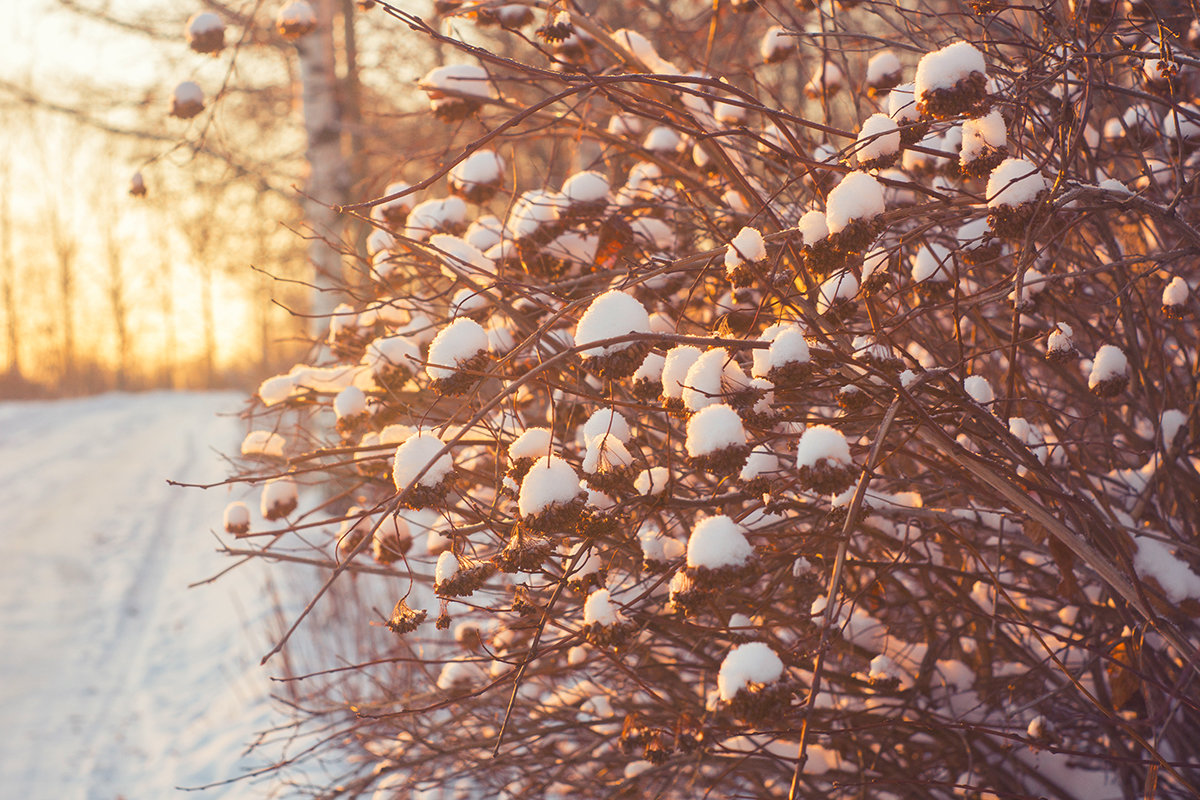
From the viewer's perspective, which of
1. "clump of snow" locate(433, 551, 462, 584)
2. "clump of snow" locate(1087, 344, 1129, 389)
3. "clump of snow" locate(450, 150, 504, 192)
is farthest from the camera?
"clump of snow" locate(450, 150, 504, 192)

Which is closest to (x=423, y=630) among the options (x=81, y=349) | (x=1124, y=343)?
(x=1124, y=343)

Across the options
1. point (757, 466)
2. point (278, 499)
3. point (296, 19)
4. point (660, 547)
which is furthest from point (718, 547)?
point (296, 19)

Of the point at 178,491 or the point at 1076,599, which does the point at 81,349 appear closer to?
the point at 178,491

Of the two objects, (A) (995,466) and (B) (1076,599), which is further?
(B) (1076,599)

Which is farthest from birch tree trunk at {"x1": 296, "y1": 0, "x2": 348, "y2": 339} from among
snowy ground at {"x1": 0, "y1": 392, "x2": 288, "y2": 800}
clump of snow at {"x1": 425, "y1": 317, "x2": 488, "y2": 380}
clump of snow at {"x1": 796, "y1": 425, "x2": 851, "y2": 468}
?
clump of snow at {"x1": 796, "y1": 425, "x2": 851, "y2": 468}

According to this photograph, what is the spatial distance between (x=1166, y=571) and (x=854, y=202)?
1.26 meters

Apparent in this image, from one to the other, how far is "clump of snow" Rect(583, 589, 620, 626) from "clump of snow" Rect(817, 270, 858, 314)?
729 mm

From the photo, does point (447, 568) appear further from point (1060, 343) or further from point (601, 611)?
point (1060, 343)

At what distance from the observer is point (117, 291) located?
30562 mm

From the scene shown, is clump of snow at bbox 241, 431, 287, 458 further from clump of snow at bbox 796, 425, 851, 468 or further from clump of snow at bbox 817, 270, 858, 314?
clump of snow at bbox 796, 425, 851, 468

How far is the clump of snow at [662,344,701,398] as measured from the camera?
1449 mm

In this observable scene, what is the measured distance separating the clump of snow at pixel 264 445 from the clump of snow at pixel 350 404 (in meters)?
0.40

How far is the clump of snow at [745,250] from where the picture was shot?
56.7 inches

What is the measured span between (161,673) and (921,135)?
6188 mm
